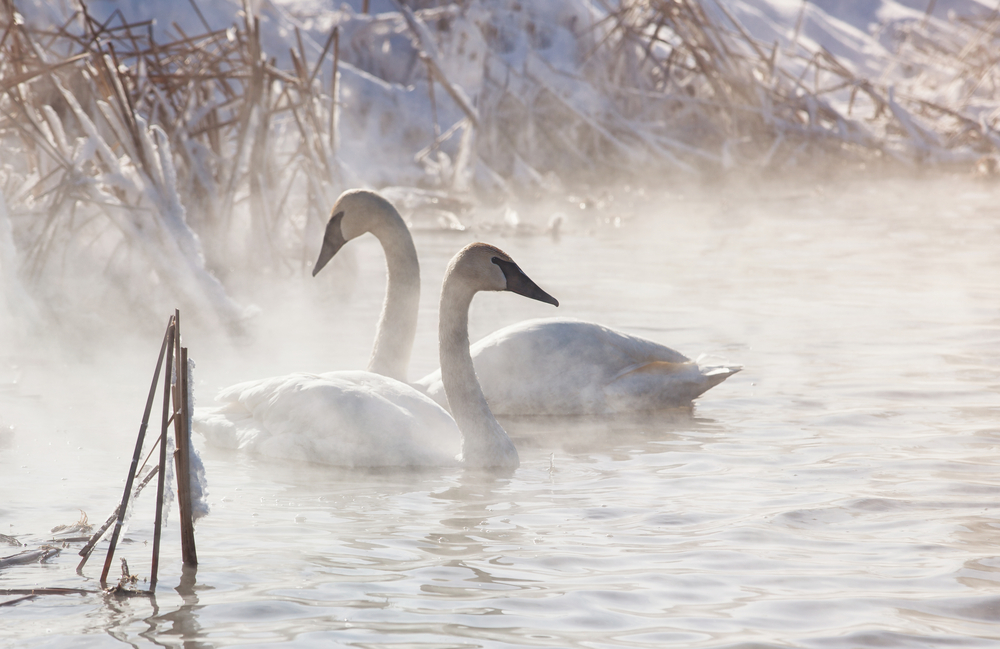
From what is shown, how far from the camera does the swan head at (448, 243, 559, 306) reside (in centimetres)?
485

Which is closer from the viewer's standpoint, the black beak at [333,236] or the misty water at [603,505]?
the misty water at [603,505]

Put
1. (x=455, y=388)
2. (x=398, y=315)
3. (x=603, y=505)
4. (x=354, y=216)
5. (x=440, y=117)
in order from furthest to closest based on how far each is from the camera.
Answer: (x=440, y=117) → (x=354, y=216) → (x=398, y=315) → (x=455, y=388) → (x=603, y=505)

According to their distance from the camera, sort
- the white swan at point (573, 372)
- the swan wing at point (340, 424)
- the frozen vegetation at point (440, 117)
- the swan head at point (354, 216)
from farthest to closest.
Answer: the frozen vegetation at point (440, 117) → the swan head at point (354, 216) → the white swan at point (573, 372) → the swan wing at point (340, 424)

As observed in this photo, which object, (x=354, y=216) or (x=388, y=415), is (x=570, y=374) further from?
(x=354, y=216)

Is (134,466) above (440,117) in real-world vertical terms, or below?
below

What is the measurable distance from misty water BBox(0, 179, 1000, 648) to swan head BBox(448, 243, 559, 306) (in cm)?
75

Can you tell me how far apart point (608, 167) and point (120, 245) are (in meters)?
10.5

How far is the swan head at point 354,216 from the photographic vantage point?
20.8 feet

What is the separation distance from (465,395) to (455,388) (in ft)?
0.21

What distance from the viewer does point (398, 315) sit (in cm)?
586

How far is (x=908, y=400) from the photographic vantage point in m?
5.71

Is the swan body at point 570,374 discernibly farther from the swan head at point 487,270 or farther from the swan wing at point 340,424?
the swan head at point 487,270

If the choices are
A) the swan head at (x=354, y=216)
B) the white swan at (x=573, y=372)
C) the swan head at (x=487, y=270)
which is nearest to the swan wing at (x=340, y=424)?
the swan head at (x=487, y=270)

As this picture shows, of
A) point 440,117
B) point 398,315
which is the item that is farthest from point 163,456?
point 440,117
